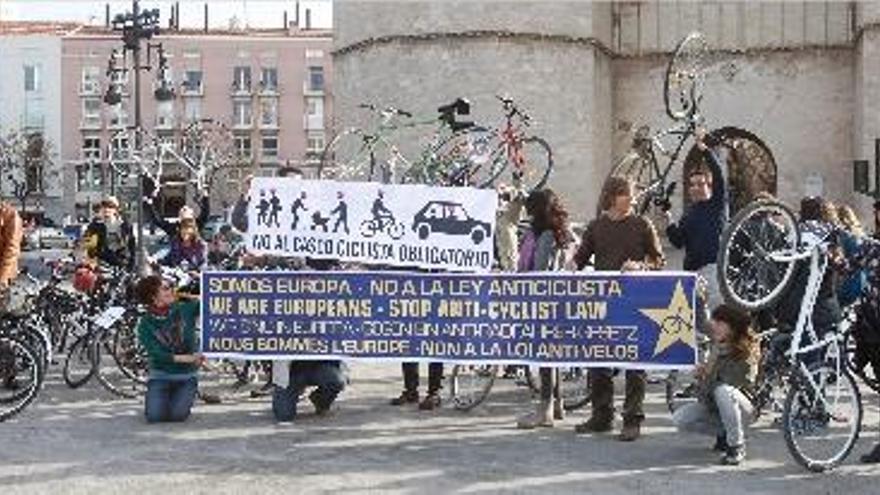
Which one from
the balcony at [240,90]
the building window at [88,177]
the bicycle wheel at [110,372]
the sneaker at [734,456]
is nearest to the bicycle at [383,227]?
the bicycle wheel at [110,372]

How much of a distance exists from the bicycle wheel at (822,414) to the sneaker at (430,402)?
10.9 ft

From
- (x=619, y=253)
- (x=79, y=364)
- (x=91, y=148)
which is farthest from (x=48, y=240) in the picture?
(x=619, y=253)

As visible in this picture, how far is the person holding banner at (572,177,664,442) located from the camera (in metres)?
9.14

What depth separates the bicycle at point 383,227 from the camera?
10.0 meters

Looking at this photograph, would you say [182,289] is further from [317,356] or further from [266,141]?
[266,141]

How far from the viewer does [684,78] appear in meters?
13.4

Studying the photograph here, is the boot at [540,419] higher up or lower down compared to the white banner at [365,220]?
lower down

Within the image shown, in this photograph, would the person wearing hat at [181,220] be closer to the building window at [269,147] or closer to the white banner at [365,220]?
the white banner at [365,220]

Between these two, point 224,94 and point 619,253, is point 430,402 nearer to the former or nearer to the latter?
point 619,253

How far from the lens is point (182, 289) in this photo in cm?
1111

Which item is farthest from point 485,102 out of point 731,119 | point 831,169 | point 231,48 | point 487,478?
point 231,48

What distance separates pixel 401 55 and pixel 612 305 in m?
21.3

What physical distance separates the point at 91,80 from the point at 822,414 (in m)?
70.4

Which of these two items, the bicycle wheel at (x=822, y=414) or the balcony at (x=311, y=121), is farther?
the balcony at (x=311, y=121)
